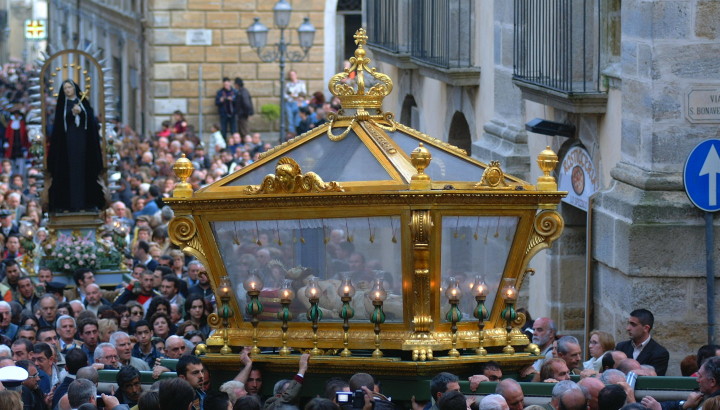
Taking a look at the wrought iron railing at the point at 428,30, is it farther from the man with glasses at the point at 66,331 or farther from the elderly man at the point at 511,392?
the elderly man at the point at 511,392

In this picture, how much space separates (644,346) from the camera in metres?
11.8

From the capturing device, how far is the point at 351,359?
33.2 feet

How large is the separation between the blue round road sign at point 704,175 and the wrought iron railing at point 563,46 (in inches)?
88.5

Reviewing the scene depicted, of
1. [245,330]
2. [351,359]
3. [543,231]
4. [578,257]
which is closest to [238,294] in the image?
[245,330]

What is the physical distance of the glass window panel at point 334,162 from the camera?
10260 millimetres

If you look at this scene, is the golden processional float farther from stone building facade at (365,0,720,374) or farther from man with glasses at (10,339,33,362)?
stone building facade at (365,0,720,374)

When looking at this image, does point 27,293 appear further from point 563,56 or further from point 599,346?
point 599,346

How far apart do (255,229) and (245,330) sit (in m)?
0.59

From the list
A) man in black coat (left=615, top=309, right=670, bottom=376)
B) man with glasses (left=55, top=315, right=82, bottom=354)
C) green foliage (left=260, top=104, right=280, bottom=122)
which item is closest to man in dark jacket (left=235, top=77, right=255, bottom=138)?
green foliage (left=260, top=104, right=280, bottom=122)

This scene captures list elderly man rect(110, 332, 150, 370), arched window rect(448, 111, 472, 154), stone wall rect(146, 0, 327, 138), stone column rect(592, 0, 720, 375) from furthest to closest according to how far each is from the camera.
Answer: stone wall rect(146, 0, 327, 138) < arched window rect(448, 111, 472, 154) < stone column rect(592, 0, 720, 375) < elderly man rect(110, 332, 150, 370)

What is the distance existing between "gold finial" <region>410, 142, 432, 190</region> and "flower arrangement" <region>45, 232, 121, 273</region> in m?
10.8

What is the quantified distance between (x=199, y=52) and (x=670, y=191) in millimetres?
23470

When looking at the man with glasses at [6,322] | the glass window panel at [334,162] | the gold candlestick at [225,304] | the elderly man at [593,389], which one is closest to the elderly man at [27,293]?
the man with glasses at [6,322]

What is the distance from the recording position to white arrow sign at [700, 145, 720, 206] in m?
12.2
